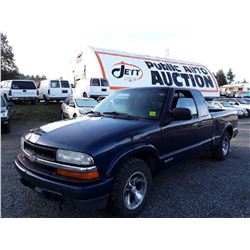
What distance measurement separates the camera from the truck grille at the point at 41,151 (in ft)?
8.59

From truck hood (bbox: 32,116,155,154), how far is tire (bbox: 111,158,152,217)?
35cm

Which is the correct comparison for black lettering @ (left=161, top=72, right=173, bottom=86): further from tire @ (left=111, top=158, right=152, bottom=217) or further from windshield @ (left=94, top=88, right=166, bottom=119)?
tire @ (left=111, top=158, right=152, bottom=217)

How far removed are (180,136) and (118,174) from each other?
4.95 feet

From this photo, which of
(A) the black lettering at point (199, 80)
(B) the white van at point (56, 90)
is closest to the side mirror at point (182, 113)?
(B) the white van at point (56, 90)

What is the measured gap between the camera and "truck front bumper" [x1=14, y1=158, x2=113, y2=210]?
239 centimetres

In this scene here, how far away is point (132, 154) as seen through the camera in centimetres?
285

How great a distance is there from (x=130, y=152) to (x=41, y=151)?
3.60 feet

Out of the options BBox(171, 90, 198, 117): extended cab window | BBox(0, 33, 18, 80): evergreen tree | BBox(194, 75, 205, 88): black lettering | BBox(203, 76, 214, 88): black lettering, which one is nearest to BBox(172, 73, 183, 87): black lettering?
BBox(194, 75, 205, 88): black lettering

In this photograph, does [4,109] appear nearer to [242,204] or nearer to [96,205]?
[96,205]

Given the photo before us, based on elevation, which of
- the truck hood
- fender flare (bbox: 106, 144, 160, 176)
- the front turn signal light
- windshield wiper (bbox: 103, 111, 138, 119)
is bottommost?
the front turn signal light

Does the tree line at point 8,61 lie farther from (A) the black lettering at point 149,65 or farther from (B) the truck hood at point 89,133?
(B) the truck hood at point 89,133

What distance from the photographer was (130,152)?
9.13ft

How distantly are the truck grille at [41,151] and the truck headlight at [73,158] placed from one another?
0.10 meters

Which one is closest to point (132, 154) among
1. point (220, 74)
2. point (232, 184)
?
point (232, 184)
